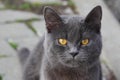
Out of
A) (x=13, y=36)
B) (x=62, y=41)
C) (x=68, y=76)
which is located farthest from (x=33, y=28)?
(x=62, y=41)

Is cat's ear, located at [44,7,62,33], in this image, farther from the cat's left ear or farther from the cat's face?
the cat's left ear

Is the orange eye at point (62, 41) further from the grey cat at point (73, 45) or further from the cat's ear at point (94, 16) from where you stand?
the cat's ear at point (94, 16)

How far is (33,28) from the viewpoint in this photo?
484 centimetres

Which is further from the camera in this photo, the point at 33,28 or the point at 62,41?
the point at 33,28

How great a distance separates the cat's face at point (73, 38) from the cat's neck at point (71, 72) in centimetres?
8

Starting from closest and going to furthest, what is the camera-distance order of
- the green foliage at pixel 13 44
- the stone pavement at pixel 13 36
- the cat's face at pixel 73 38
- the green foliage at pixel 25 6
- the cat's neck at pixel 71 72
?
the cat's face at pixel 73 38, the cat's neck at pixel 71 72, the stone pavement at pixel 13 36, the green foliage at pixel 13 44, the green foliage at pixel 25 6

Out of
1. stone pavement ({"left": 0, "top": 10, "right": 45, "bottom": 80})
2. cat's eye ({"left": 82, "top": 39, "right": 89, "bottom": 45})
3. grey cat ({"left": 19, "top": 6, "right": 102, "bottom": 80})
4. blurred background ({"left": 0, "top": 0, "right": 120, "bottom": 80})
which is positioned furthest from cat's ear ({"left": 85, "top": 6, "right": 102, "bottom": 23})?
stone pavement ({"left": 0, "top": 10, "right": 45, "bottom": 80})

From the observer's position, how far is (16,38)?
4645mm

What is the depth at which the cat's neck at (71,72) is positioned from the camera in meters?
3.24

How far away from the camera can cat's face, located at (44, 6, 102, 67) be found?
307 centimetres

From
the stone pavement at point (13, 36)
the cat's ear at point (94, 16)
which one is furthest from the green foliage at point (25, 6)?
the cat's ear at point (94, 16)

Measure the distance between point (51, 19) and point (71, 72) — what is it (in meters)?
0.46

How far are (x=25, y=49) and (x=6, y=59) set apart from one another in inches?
8.8

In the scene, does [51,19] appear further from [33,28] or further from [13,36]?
[33,28]
